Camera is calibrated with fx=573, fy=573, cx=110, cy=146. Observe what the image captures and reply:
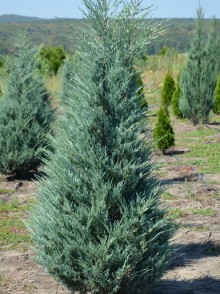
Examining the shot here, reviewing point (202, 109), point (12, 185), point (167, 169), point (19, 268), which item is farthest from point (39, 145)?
point (202, 109)

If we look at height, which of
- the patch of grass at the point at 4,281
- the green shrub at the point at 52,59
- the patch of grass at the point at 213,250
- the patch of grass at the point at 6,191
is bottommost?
the green shrub at the point at 52,59

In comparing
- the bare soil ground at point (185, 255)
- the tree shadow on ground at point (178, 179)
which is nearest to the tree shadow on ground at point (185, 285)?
the bare soil ground at point (185, 255)

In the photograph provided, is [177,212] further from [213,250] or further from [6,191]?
[6,191]

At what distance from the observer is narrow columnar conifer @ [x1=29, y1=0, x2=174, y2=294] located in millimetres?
4125

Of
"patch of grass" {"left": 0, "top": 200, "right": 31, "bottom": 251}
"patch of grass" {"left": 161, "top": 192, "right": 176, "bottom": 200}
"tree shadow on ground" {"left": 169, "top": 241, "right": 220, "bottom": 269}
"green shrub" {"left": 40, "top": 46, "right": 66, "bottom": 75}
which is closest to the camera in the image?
"tree shadow on ground" {"left": 169, "top": 241, "right": 220, "bottom": 269}

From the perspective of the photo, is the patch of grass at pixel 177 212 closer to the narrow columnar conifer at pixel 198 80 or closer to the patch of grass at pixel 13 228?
the patch of grass at pixel 13 228

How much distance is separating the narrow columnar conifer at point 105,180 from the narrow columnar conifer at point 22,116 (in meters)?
5.50

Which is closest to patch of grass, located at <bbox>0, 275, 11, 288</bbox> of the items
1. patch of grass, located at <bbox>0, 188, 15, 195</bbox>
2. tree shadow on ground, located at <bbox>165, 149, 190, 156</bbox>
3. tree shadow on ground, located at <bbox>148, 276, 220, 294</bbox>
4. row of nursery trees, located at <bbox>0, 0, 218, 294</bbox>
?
row of nursery trees, located at <bbox>0, 0, 218, 294</bbox>

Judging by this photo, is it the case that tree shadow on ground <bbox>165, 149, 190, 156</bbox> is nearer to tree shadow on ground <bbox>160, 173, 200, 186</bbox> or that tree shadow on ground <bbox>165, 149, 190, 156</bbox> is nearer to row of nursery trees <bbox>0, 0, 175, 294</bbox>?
tree shadow on ground <bbox>160, 173, 200, 186</bbox>

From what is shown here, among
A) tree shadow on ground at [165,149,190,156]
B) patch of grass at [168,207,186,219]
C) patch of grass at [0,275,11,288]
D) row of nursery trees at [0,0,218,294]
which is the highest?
row of nursery trees at [0,0,218,294]

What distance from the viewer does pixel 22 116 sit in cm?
987

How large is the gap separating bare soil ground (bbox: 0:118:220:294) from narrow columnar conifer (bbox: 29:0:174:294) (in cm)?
45

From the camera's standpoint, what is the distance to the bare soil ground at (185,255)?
5062 mm

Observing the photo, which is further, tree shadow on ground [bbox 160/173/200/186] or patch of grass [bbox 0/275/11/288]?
tree shadow on ground [bbox 160/173/200/186]
